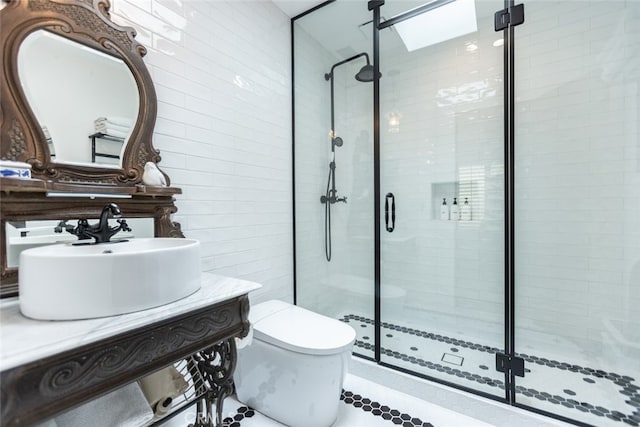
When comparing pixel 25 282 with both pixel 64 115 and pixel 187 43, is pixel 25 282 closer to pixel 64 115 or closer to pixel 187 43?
pixel 64 115

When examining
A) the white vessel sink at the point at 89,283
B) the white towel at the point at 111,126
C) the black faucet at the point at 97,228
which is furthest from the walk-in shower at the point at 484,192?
the white vessel sink at the point at 89,283

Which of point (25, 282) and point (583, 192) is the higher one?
point (583, 192)

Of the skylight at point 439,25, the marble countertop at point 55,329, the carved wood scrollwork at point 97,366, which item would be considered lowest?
the carved wood scrollwork at point 97,366

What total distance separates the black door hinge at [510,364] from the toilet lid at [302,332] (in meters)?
1.00

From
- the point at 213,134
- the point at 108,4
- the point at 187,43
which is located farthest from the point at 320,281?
the point at 108,4

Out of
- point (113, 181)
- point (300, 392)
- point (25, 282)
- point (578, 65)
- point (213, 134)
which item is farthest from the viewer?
point (578, 65)

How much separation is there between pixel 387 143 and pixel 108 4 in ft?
5.94

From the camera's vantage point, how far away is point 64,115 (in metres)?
1.12

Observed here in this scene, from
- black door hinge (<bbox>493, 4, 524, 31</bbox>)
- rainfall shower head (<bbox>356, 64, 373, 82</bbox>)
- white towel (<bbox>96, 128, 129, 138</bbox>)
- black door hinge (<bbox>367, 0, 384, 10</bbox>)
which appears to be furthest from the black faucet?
black door hinge (<bbox>493, 4, 524, 31</bbox>)

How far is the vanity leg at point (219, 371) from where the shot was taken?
3.73ft

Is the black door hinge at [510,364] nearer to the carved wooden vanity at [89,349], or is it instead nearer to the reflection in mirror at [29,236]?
the carved wooden vanity at [89,349]

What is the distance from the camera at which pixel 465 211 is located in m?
2.21

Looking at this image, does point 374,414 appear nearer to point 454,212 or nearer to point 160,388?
point 160,388

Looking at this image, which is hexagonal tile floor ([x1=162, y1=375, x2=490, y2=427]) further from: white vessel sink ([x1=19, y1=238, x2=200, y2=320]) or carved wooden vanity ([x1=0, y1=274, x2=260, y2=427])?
white vessel sink ([x1=19, y1=238, x2=200, y2=320])
